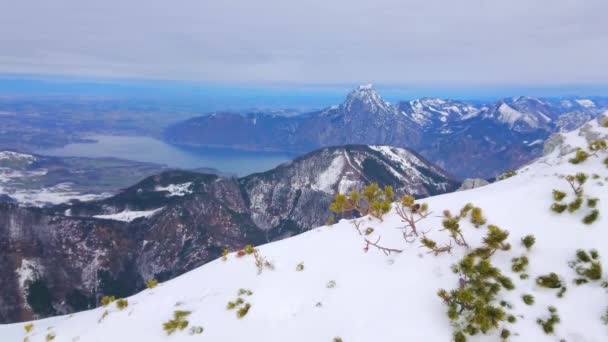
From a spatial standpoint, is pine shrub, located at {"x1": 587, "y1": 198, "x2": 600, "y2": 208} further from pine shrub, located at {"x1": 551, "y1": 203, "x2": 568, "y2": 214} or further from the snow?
the snow

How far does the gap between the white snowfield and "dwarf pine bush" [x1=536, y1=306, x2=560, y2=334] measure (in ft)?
0.44

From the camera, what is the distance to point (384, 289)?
46.9 ft

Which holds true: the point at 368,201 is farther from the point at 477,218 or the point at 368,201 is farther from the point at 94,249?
the point at 94,249

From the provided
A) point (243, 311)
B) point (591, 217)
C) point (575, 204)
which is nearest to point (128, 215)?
point (243, 311)

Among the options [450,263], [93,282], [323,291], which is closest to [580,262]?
[450,263]

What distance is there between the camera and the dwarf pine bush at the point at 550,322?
1084 centimetres

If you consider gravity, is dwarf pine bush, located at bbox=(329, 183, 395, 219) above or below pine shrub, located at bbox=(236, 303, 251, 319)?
above

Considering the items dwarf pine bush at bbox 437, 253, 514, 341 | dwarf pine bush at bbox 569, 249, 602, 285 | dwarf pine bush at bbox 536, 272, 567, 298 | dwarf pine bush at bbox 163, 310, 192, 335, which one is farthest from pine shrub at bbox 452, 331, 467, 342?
dwarf pine bush at bbox 163, 310, 192, 335

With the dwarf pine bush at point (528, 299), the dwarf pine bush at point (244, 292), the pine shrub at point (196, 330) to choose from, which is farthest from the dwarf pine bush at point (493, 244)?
the pine shrub at point (196, 330)

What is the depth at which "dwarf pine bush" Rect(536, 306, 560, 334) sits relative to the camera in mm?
10844

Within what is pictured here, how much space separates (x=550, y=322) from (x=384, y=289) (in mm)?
5619

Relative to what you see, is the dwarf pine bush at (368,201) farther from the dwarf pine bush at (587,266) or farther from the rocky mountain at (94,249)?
the rocky mountain at (94,249)

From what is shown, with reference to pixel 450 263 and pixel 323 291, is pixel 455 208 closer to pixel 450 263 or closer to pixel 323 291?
pixel 450 263

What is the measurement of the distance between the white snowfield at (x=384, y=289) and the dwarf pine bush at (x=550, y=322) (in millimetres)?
134
